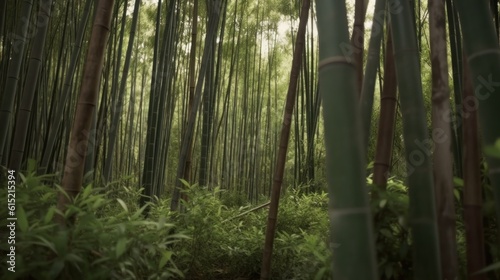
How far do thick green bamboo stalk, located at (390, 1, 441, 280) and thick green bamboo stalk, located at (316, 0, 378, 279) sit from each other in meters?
0.26

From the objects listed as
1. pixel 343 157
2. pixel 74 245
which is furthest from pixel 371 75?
pixel 74 245

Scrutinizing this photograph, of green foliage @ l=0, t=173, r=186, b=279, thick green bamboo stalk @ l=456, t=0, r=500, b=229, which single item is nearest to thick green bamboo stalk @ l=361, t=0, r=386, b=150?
thick green bamboo stalk @ l=456, t=0, r=500, b=229

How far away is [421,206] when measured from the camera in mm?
873

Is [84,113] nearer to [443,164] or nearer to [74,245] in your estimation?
[74,245]

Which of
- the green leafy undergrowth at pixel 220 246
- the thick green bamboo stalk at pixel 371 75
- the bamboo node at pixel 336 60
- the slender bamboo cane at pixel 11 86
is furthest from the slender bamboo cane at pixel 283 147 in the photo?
the slender bamboo cane at pixel 11 86

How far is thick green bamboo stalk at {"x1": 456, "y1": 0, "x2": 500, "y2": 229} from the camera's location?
0.71m

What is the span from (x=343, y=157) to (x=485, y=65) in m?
0.33

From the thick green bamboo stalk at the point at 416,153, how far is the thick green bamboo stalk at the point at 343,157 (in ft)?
0.86

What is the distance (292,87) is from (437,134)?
102 centimetres

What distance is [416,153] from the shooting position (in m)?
0.89

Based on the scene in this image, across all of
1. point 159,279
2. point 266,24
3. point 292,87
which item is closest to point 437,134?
point 159,279

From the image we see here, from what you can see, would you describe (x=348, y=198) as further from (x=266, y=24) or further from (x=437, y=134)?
(x=266, y=24)

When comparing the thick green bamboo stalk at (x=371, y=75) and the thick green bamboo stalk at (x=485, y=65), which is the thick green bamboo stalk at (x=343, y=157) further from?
the thick green bamboo stalk at (x=371, y=75)

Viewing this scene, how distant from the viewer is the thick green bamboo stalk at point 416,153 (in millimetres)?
859
